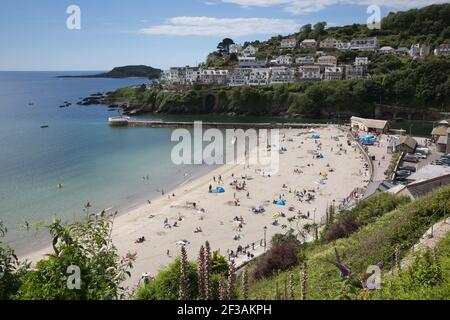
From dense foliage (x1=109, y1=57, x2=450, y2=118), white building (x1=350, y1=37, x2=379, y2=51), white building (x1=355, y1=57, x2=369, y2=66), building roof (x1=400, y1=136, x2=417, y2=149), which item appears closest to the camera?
building roof (x1=400, y1=136, x2=417, y2=149)

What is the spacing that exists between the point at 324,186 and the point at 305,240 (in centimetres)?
1353

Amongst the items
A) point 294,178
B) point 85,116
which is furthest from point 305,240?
point 85,116

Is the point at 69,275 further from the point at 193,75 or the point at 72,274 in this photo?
the point at 193,75

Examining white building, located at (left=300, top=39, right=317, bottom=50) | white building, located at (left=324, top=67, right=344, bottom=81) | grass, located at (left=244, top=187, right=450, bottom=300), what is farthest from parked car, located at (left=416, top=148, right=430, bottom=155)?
white building, located at (left=300, top=39, right=317, bottom=50)

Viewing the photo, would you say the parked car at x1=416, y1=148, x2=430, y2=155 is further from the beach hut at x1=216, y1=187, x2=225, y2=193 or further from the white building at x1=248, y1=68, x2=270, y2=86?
the white building at x1=248, y1=68, x2=270, y2=86

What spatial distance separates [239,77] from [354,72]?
933 inches

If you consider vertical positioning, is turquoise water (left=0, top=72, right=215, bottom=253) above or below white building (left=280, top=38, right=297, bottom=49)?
below

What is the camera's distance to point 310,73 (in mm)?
80062

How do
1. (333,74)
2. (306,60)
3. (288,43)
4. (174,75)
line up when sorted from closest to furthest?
(333,74) < (306,60) < (174,75) < (288,43)

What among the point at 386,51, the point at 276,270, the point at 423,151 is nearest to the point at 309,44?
the point at 386,51

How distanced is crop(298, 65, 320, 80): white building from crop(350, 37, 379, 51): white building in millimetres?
19457

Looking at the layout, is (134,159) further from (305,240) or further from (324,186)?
(305,240)

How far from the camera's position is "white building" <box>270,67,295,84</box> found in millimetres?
81094

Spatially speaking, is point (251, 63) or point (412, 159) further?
point (251, 63)
